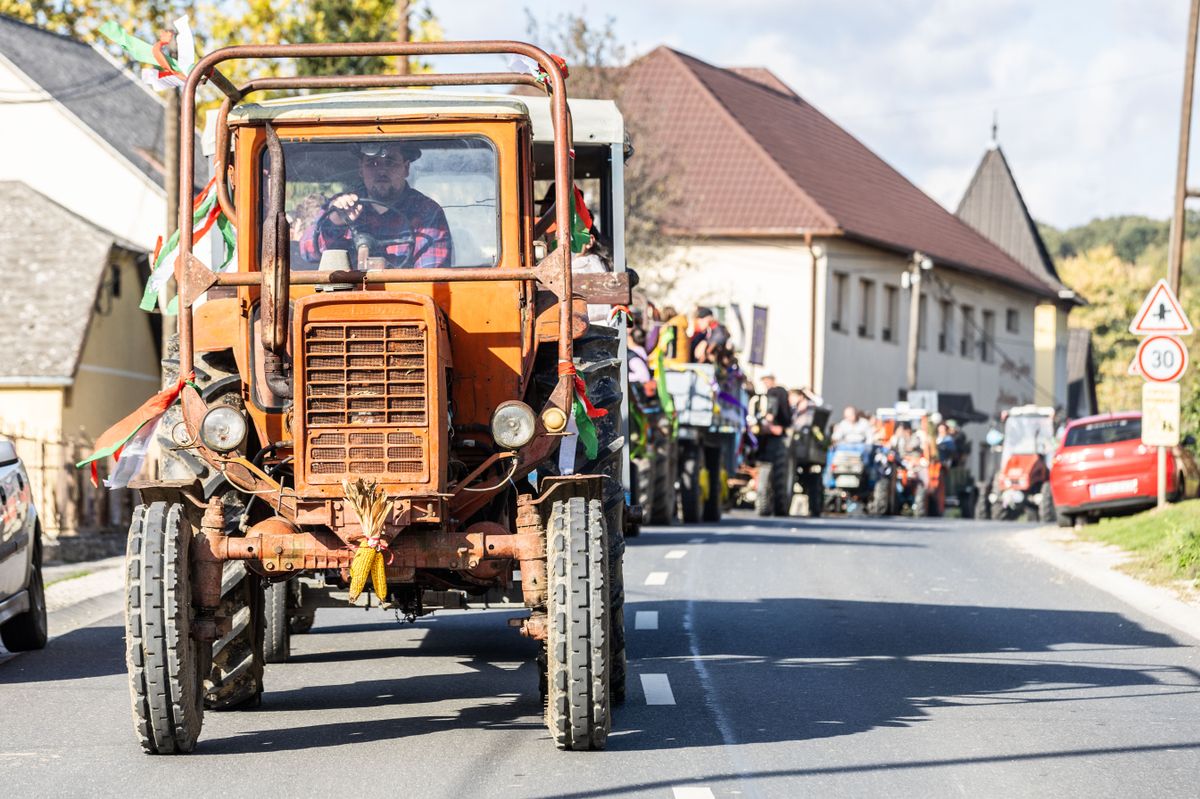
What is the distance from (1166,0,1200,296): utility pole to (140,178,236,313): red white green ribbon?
24.6 meters

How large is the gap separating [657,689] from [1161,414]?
47.1ft

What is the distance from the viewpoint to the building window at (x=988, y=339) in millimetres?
63409

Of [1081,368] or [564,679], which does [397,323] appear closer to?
[564,679]

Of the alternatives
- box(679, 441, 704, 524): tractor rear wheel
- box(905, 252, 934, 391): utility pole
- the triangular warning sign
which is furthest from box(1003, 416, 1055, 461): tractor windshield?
the triangular warning sign

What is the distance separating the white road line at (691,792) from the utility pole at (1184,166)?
2579 cm

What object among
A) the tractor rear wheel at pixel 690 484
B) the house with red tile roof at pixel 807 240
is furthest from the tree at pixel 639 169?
the tractor rear wheel at pixel 690 484

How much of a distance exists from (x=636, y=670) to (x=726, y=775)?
305 centimetres

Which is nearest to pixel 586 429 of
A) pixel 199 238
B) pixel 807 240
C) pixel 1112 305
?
pixel 199 238

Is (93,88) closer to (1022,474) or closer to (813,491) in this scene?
(813,491)

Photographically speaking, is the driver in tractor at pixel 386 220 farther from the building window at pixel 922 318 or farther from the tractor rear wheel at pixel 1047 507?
the building window at pixel 922 318

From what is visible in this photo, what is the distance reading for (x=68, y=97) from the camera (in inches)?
1633

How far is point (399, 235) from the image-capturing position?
8.50 metres

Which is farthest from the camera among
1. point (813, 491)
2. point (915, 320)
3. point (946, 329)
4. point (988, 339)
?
point (988, 339)

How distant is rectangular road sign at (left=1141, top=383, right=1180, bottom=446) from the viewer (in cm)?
2238
